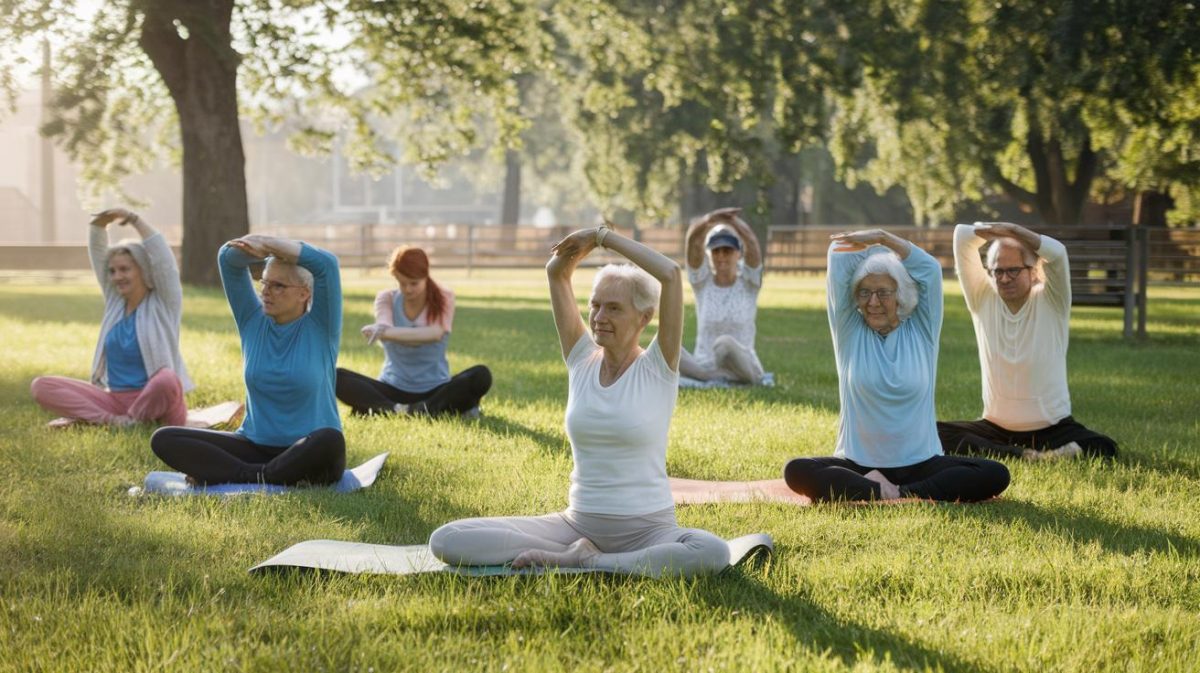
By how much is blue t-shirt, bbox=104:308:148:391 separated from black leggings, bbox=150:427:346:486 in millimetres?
2442

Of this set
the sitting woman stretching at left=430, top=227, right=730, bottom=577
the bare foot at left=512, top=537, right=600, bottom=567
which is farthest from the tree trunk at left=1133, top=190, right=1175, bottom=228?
the bare foot at left=512, top=537, right=600, bottom=567

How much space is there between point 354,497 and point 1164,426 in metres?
6.56

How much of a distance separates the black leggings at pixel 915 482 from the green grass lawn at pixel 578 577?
184 mm

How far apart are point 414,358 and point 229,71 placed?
16646 millimetres

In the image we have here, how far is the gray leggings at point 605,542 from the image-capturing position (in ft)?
18.5

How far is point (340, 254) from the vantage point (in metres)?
52.1

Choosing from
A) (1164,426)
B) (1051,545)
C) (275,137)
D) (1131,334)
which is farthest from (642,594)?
(275,137)

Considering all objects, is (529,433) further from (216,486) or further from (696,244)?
(696,244)

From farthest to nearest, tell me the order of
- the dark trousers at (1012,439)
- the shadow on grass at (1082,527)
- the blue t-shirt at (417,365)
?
the blue t-shirt at (417,365) → the dark trousers at (1012,439) → the shadow on grass at (1082,527)

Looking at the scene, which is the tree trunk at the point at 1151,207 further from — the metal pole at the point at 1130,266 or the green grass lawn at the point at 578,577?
the green grass lawn at the point at 578,577

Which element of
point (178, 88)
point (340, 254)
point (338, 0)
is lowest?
point (340, 254)

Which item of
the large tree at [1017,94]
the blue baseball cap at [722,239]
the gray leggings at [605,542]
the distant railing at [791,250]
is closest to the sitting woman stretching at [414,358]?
the blue baseball cap at [722,239]

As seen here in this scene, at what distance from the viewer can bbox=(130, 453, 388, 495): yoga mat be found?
24.9ft

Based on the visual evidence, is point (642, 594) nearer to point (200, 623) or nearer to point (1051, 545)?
point (200, 623)
